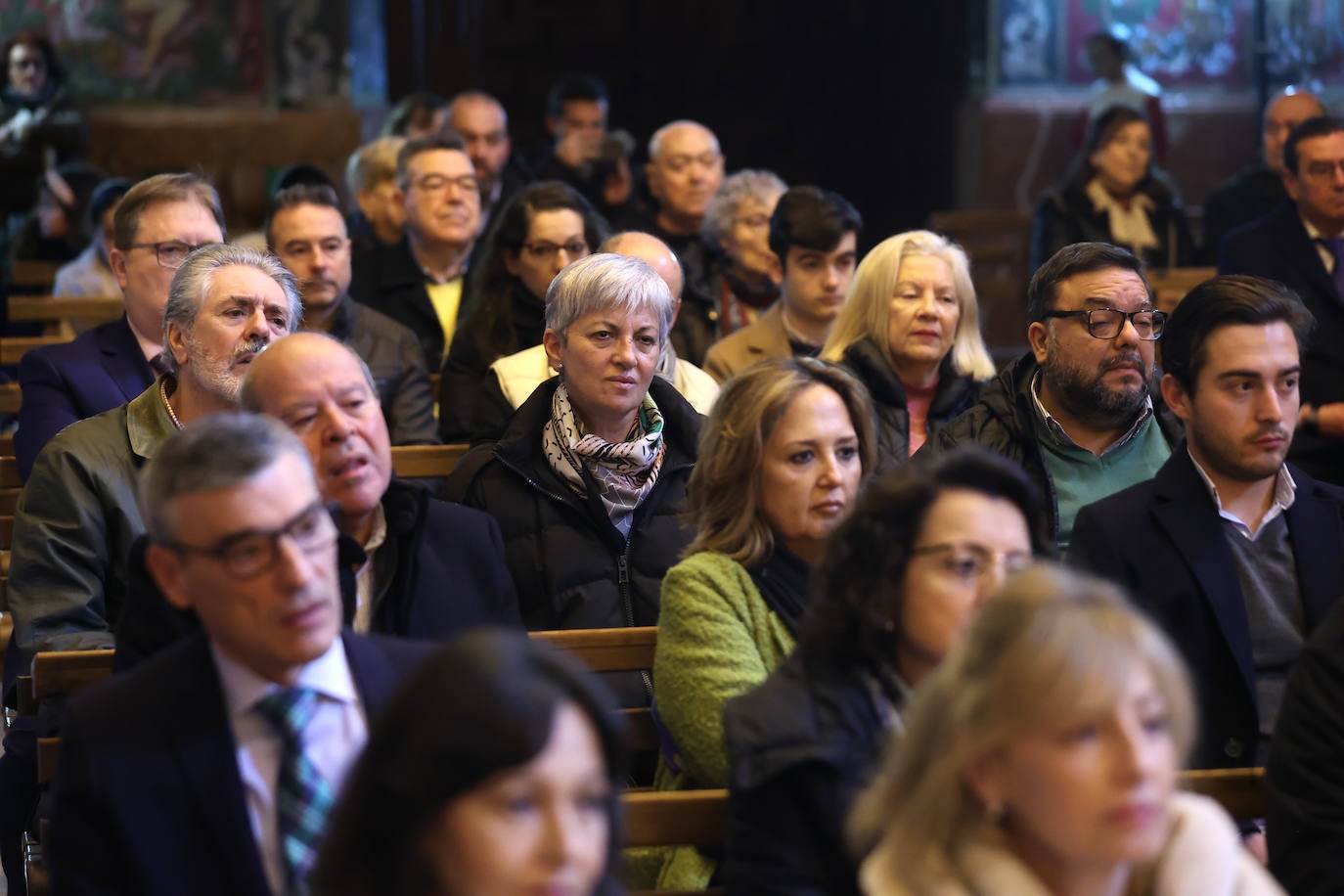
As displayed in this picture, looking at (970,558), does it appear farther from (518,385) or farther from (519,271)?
(519,271)

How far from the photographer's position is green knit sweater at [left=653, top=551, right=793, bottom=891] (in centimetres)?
258

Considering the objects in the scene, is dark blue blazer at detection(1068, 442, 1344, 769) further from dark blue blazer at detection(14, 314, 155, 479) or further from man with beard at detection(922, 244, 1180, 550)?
dark blue blazer at detection(14, 314, 155, 479)

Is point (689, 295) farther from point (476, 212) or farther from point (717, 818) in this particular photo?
point (717, 818)

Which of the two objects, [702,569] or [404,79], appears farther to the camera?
[404,79]

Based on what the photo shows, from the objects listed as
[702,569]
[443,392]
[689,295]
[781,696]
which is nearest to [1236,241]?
[689,295]

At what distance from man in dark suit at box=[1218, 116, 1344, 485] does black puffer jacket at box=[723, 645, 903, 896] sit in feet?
10.2

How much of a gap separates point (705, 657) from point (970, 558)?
1.78 ft

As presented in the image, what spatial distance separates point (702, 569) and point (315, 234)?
8.15 ft

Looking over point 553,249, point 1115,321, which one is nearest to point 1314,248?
point 1115,321

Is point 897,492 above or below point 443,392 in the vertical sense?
above

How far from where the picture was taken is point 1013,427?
365cm

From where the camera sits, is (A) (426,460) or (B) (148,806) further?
(A) (426,460)

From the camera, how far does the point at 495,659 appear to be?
167cm

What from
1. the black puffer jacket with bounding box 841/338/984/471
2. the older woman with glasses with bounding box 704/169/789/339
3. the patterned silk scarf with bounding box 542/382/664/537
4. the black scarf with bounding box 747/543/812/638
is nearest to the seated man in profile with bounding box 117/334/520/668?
the black scarf with bounding box 747/543/812/638
